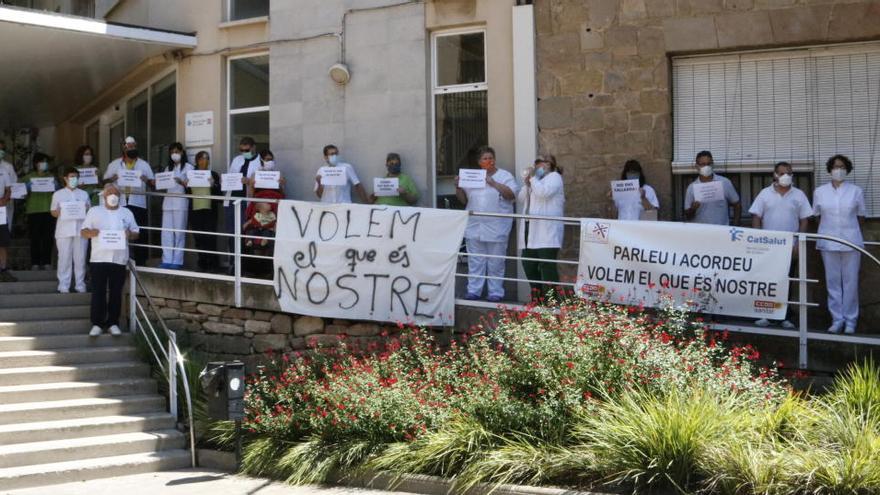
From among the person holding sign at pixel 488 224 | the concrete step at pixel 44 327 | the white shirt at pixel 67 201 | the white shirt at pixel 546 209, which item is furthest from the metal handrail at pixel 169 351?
the white shirt at pixel 546 209

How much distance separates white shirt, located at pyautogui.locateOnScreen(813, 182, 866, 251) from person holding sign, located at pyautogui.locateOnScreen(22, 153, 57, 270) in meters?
10.1

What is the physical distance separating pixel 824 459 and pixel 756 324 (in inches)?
117

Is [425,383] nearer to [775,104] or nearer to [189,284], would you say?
[189,284]

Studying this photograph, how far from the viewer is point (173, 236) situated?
49.1 feet

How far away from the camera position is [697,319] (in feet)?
33.3

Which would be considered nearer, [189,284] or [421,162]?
[189,284]

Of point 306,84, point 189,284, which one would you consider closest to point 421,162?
point 306,84

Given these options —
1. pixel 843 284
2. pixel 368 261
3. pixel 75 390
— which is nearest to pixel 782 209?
pixel 843 284

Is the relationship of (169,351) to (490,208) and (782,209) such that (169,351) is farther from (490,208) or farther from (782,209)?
(782,209)

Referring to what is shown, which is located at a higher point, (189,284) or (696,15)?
(696,15)

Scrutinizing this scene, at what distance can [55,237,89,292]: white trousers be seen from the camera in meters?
13.9

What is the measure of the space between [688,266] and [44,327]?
7495 mm

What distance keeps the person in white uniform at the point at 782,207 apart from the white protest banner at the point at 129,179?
832 centimetres

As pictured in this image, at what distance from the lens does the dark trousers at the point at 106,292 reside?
12.8m
